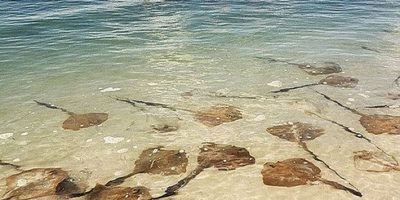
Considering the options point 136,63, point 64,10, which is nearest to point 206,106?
point 136,63

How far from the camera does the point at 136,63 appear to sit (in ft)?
36.8

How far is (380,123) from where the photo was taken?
6777 millimetres

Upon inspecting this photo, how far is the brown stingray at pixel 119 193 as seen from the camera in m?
4.96

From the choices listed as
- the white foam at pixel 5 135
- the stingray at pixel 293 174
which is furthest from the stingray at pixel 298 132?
the white foam at pixel 5 135

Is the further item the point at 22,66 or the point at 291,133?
the point at 22,66

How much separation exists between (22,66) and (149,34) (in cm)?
480

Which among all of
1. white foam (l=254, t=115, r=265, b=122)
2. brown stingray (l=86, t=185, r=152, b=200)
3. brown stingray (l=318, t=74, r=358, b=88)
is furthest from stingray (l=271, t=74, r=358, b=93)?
brown stingray (l=86, t=185, r=152, b=200)

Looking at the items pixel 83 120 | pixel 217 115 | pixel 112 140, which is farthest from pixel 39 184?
pixel 217 115

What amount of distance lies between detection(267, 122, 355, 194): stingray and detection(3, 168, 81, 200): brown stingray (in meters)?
3.35

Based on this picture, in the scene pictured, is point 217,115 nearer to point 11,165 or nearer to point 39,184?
point 39,184

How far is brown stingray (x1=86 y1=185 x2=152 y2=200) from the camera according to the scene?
4.96m

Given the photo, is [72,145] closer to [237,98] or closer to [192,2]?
[237,98]

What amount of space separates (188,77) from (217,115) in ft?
8.73

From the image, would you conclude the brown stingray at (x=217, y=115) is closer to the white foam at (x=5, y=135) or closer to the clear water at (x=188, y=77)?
the clear water at (x=188, y=77)
